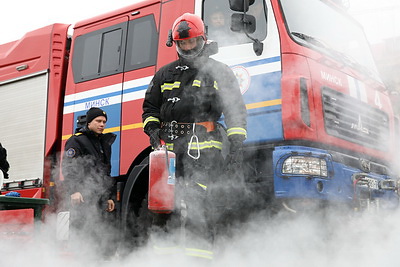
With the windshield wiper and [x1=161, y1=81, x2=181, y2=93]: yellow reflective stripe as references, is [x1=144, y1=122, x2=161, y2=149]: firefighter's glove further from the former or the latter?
the windshield wiper

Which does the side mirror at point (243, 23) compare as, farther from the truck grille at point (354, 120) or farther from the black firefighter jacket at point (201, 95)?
the truck grille at point (354, 120)

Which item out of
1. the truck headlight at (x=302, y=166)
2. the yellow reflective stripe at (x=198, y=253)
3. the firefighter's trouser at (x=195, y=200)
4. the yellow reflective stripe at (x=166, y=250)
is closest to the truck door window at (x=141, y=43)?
the firefighter's trouser at (x=195, y=200)

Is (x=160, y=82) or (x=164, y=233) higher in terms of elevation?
(x=160, y=82)

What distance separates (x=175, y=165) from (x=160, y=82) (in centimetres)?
69

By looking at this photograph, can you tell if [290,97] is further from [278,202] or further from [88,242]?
[88,242]

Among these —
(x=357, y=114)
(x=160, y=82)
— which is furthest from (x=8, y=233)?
(x=357, y=114)

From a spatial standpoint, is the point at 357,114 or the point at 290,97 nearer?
the point at 290,97

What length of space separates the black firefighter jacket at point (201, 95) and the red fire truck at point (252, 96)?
543mm

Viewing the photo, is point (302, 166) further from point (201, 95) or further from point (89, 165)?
point (89, 165)

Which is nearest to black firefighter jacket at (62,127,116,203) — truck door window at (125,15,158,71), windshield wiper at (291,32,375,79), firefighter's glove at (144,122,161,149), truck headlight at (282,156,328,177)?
truck door window at (125,15,158,71)

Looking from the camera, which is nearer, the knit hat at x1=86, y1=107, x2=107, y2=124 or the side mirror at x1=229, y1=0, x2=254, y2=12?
the side mirror at x1=229, y1=0, x2=254, y2=12

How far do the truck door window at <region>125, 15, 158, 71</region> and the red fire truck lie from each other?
11mm

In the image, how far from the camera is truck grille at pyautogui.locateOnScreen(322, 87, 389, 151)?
4762 mm

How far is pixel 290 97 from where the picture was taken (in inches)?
175
